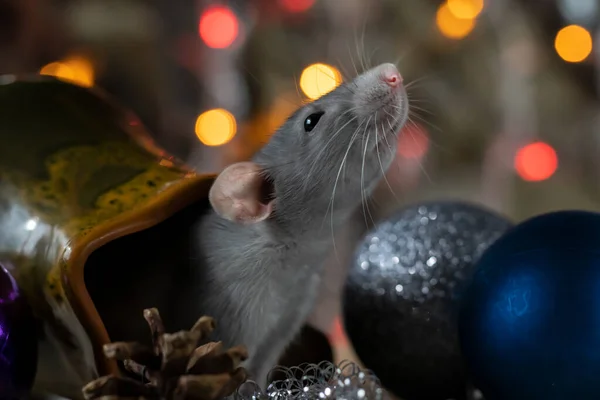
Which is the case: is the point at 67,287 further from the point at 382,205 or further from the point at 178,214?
the point at 382,205

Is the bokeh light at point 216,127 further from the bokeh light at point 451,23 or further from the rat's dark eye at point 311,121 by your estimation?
the rat's dark eye at point 311,121

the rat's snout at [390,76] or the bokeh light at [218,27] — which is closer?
the rat's snout at [390,76]

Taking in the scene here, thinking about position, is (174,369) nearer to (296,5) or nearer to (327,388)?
(327,388)

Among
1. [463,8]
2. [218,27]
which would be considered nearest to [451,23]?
[463,8]

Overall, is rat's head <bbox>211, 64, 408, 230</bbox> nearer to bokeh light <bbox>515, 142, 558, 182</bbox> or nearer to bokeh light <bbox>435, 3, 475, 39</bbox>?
bokeh light <bbox>435, 3, 475, 39</bbox>

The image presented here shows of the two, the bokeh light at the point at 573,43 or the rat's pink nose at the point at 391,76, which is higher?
the bokeh light at the point at 573,43

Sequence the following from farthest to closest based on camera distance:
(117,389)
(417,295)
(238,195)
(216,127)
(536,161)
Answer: (536,161)
(216,127)
(417,295)
(238,195)
(117,389)

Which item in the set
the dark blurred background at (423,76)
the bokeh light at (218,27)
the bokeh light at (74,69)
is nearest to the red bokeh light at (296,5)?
the dark blurred background at (423,76)
